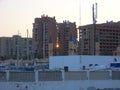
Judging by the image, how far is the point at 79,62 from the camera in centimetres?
5416

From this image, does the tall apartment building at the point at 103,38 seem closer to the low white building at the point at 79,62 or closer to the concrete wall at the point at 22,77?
the low white building at the point at 79,62

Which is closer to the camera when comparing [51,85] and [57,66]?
Result: [51,85]

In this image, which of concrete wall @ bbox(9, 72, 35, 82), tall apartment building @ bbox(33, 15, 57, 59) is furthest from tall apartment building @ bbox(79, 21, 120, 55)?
concrete wall @ bbox(9, 72, 35, 82)

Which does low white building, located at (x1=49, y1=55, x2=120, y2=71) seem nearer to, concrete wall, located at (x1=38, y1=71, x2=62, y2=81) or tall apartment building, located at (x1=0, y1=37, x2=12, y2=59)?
concrete wall, located at (x1=38, y1=71, x2=62, y2=81)

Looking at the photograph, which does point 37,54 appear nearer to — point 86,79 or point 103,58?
point 103,58

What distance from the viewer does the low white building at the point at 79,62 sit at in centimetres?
5403

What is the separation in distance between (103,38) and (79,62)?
44.6m

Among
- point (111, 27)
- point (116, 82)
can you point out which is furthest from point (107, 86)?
point (111, 27)

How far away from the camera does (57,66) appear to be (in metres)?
56.0

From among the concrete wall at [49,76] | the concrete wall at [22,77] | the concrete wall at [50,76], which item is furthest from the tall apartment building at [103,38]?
the concrete wall at [22,77]

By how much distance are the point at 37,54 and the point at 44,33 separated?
8849 millimetres

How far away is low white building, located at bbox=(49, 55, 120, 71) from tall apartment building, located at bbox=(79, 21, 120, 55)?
32.6 meters

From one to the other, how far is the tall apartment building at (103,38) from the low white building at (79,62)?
32.6 m

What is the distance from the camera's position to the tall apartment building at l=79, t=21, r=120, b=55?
91.4 metres
